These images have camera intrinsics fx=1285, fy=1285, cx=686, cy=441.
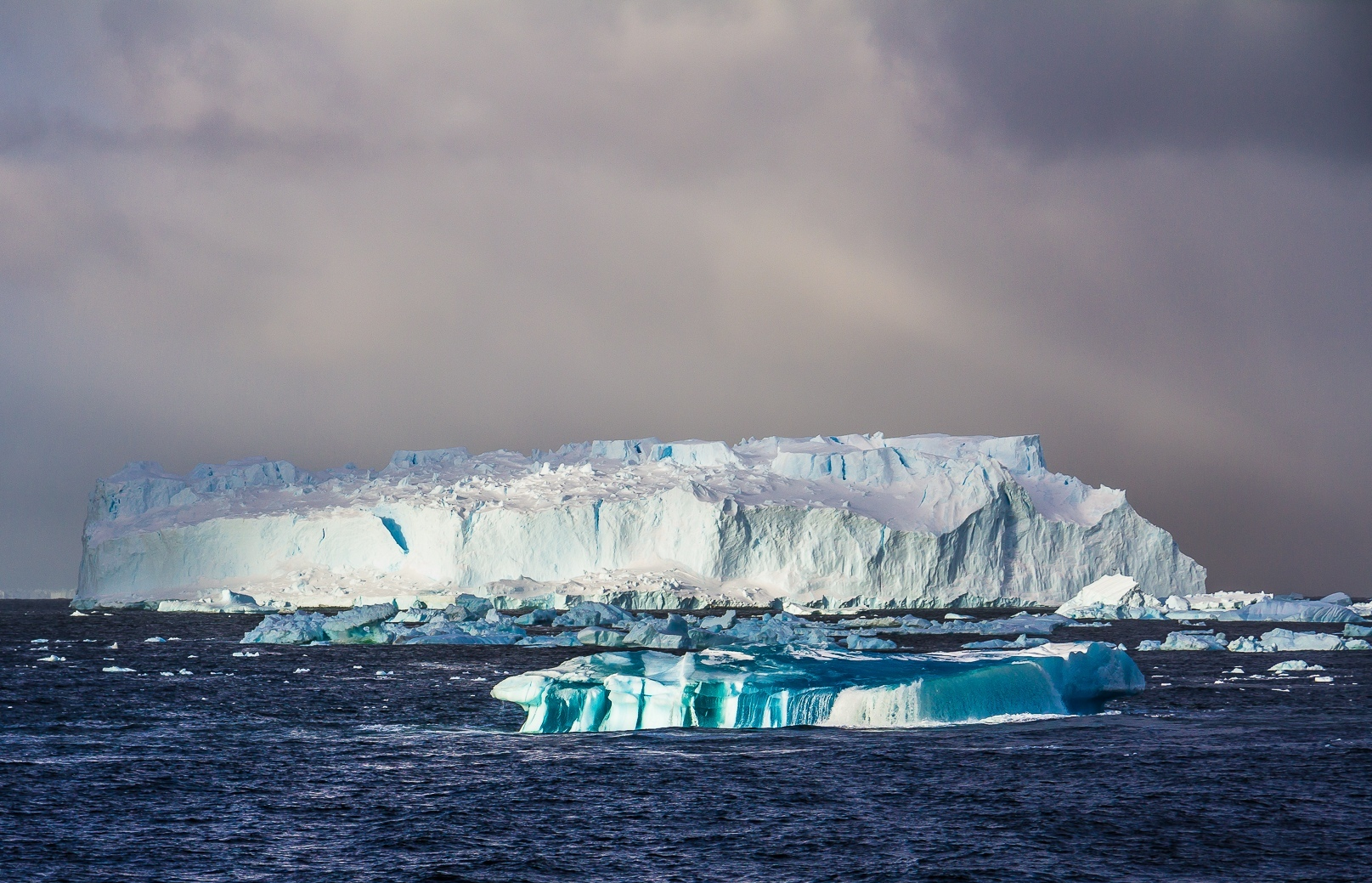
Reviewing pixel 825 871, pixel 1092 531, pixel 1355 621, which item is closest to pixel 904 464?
pixel 1092 531

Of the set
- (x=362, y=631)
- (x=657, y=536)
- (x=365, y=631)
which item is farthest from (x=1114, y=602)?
(x=362, y=631)

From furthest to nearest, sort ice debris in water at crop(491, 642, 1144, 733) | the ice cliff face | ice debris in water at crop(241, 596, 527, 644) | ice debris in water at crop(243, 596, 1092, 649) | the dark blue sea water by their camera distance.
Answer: the ice cliff face
ice debris in water at crop(241, 596, 527, 644)
ice debris in water at crop(243, 596, 1092, 649)
ice debris in water at crop(491, 642, 1144, 733)
the dark blue sea water

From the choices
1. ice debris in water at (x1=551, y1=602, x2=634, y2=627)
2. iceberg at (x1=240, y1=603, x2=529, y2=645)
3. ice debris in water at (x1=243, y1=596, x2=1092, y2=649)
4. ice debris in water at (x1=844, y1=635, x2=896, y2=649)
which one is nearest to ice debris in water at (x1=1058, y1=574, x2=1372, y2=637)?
ice debris in water at (x1=243, y1=596, x2=1092, y2=649)

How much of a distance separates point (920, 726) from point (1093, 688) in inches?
181

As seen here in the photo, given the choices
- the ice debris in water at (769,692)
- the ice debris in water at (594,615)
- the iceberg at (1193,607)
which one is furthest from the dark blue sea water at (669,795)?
the iceberg at (1193,607)

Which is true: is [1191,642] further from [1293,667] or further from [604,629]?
[604,629]

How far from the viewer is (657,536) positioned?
200 ft

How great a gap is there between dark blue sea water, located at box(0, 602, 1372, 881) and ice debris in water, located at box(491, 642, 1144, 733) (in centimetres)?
61

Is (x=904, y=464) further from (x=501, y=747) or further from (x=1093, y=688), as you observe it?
(x=501, y=747)

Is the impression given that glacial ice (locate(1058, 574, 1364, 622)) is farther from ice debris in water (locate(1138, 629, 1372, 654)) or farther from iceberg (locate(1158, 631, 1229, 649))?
iceberg (locate(1158, 631, 1229, 649))

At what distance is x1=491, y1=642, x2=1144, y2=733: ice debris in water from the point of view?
20828 mm

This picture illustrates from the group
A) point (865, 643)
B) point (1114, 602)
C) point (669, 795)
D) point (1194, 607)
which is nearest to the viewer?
point (669, 795)

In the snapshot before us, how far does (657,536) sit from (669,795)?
45508mm

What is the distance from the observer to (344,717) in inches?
894
